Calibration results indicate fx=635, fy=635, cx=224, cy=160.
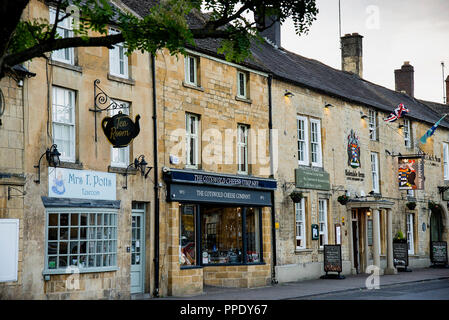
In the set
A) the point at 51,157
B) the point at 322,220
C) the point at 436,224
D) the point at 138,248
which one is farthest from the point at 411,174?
the point at 51,157

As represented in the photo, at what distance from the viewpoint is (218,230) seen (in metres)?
22.3

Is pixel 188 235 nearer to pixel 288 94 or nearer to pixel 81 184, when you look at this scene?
pixel 81 184

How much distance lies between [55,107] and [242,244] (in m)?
9.01

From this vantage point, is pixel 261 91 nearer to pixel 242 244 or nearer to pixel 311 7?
pixel 242 244

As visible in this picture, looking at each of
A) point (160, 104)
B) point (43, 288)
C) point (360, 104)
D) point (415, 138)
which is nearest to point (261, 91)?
point (160, 104)

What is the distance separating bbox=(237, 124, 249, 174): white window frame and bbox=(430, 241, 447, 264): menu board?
15972mm

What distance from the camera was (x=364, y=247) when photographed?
29.7 m

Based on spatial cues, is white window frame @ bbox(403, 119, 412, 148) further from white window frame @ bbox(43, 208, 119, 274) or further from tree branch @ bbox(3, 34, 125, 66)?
tree branch @ bbox(3, 34, 125, 66)

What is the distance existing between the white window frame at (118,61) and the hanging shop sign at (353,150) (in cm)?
1350

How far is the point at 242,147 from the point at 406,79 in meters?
25.3

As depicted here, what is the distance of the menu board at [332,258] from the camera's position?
25.6m

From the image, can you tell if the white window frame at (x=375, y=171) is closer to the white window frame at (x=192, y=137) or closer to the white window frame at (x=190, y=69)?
the white window frame at (x=192, y=137)

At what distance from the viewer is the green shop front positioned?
779 inches

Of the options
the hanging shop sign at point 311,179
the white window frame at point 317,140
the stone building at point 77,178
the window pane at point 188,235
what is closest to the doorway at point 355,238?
the hanging shop sign at point 311,179
